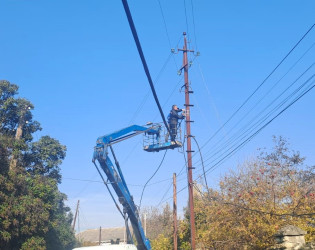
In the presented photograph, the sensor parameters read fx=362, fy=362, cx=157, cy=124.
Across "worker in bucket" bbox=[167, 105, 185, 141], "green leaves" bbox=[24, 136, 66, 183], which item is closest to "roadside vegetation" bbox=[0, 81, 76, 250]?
"green leaves" bbox=[24, 136, 66, 183]

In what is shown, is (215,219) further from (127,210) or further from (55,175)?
(55,175)

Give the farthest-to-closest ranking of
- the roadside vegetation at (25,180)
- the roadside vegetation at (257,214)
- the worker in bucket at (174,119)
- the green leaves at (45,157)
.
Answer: the green leaves at (45,157)
the roadside vegetation at (25,180)
the worker in bucket at (174,119)
the roadside vegetation at (257,214)

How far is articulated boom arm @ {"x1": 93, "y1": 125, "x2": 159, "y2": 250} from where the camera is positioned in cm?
1947

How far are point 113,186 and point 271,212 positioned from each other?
9.42 m

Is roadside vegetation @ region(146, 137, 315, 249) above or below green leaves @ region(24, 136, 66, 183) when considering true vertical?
below

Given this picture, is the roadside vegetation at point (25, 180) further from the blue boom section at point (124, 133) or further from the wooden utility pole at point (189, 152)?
the wooden utility pole at point (189, 152)

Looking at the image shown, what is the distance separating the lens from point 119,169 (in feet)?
68.0

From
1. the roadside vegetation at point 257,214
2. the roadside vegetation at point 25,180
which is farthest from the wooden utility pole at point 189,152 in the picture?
the roadside vegetation at point 25,180

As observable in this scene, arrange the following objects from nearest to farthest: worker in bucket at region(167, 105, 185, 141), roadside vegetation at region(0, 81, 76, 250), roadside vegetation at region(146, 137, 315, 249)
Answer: roadside vegetation at region(146, 137, 315, 249) < worker in bucket at region(167, 105, 185, 141) < roadside vegetation at region(0, 81, 76, 250)

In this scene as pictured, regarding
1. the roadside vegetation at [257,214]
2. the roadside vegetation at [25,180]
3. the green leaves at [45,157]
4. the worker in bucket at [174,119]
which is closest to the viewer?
the roadside vegetation at [257,214]

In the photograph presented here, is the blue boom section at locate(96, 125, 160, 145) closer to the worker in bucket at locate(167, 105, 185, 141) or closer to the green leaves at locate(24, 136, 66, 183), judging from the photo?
the worker in bucket at locate(167, 105, 185, 141)

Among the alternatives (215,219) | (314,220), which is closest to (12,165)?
(215,219)

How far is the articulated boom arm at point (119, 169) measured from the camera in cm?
1947

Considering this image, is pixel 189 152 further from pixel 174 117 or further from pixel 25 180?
pixel 25 180
